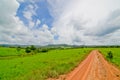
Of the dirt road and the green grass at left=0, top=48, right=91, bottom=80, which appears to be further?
the green grass at left=0, top=48, right=91, bottom=80

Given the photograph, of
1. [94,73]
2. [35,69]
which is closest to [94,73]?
[94,73]

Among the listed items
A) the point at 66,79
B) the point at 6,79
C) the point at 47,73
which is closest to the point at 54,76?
the point at 47,73

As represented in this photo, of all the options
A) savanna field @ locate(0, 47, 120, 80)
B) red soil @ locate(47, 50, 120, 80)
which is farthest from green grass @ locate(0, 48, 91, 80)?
red soil @ locate(47, 50, 120, 80)

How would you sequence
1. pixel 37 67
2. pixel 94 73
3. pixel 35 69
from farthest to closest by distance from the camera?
1. pixel 37 67
2. pixel 35 69
3. pixel 94 73

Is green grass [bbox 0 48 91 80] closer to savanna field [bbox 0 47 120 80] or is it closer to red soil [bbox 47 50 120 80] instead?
savanna field [bbox 0 47 120 80]

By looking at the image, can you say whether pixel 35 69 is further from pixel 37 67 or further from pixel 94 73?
pixel 94 73

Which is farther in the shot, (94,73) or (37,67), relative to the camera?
(37,67)

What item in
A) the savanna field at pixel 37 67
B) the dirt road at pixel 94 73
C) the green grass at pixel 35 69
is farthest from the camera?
the savanna field at pixel 37 67

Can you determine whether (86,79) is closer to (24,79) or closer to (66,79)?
(66,79)

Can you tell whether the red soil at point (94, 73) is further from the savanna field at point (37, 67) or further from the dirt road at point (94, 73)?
the savanna field at point (37, 67)

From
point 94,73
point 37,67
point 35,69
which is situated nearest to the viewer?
point 94,73

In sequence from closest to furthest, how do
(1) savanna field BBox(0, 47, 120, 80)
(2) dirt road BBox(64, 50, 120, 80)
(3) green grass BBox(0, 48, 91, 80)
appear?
(2) dirt road BBox(64, 50, 120, 80), (3) green grass BBox(0, 48, 91, 80), (1) savanna field BBox(0, 47, 120, 80)

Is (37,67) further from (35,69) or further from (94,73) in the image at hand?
(94,73)

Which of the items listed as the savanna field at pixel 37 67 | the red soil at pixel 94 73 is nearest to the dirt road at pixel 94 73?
the red soil at pixel 94 73
